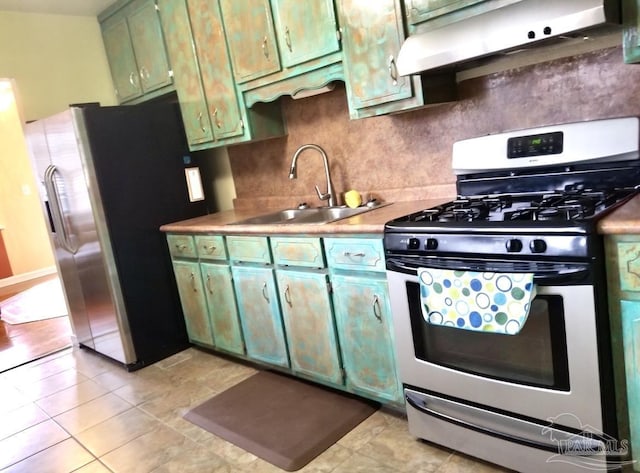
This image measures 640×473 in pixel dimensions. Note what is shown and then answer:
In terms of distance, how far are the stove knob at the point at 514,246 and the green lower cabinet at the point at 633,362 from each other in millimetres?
331

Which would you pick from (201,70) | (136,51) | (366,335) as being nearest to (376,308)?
(366,335)

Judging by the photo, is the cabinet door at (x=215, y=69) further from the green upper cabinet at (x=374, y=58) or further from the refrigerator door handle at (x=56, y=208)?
the refrigerator door handle at (x=56, y=208)

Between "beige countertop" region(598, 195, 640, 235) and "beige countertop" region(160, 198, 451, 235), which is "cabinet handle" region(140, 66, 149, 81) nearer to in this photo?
"beige countertop" region(160, 198, 451, 235)

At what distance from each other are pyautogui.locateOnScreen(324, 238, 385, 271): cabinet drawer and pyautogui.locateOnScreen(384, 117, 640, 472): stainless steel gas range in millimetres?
96

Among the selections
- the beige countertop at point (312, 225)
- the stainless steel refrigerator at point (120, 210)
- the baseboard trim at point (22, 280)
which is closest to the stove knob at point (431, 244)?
the beige countertop at point (312, 225)

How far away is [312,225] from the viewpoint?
2338 mm

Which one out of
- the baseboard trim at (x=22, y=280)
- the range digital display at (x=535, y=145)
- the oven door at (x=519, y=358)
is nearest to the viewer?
the oven door at (x=519, y=358)

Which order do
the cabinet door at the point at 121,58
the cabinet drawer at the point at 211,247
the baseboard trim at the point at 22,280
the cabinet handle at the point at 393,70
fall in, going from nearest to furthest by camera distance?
the cabinet handle at the point at 393,70 → the cabinet drawer at the point at 211,247 → the cabinet door at the point at 121,58 → the baseboard trim at the point at 22,280

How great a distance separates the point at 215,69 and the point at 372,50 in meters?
1.21

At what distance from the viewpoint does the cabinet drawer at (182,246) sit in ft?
10.5

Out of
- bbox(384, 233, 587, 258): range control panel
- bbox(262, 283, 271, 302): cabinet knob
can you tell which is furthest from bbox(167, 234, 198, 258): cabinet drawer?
bbox(384, 233, 587, 258): range control panel

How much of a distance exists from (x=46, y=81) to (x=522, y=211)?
11.8ft

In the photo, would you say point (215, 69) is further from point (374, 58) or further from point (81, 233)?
point (81, 233)

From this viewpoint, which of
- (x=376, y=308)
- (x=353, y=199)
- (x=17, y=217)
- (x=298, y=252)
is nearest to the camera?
(x=376, y=308)
